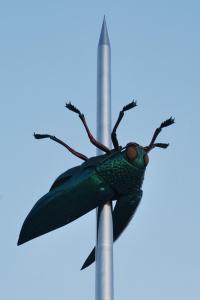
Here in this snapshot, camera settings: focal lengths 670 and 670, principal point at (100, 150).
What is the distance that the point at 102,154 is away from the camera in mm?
16500

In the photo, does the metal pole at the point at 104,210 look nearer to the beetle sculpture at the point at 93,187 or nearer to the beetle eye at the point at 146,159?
the beetle sculpture at the point at 93,187

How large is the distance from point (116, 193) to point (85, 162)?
111cm

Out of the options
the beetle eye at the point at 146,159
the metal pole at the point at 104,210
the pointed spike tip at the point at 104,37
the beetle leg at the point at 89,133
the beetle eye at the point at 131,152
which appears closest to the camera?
the metal pole at the point at 104,210

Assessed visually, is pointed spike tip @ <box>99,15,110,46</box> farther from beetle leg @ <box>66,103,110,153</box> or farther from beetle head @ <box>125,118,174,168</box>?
beetle head @ <box>125,118,174,168</box>

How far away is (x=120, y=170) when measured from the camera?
622 inches

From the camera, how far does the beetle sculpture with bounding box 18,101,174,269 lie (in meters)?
15.8

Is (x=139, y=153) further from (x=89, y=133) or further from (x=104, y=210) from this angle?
(x=104, y=210)

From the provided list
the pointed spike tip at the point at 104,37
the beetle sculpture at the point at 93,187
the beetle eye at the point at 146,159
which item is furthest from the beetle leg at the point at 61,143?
the pointed spike tip at the point at 104,37

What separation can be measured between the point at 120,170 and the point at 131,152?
0.50 metres

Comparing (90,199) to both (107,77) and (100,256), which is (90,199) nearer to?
(100,256)

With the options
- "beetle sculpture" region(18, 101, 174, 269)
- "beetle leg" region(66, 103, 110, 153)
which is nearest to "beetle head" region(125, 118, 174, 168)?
"beetle sculpture" region(18, 101, 174, 269)

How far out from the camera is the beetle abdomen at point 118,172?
51.8ft

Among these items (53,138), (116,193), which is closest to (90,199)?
(116,193)

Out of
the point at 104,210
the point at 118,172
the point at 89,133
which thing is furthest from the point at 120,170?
the point at 89,133
